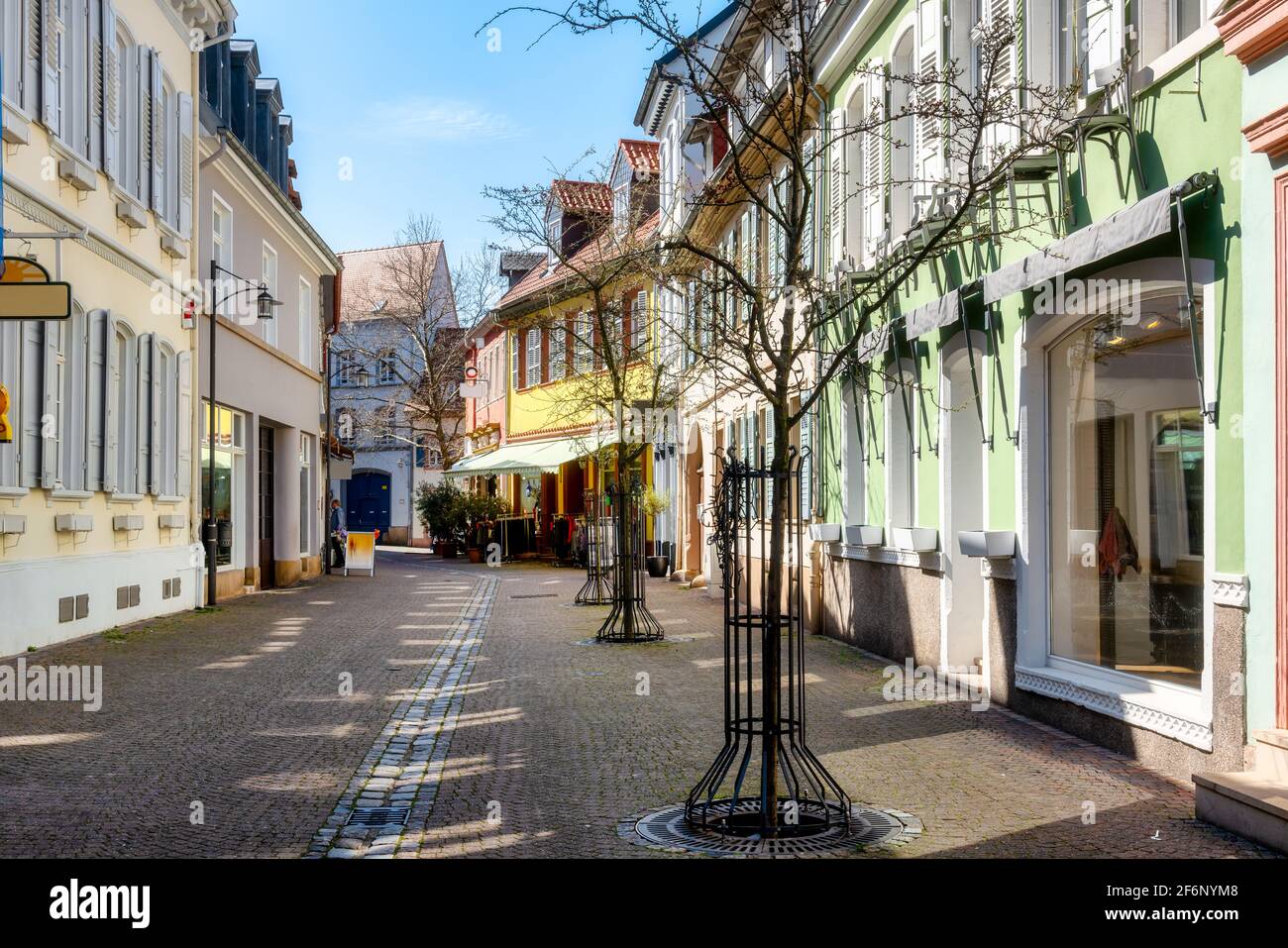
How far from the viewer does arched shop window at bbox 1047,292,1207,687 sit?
7961mm

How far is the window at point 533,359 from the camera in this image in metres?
40.2

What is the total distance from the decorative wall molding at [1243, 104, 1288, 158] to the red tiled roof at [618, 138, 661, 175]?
26244mm

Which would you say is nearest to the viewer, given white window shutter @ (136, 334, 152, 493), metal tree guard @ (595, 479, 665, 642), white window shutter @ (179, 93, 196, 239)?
metal tree guard @ (595, 479, 665, 642)

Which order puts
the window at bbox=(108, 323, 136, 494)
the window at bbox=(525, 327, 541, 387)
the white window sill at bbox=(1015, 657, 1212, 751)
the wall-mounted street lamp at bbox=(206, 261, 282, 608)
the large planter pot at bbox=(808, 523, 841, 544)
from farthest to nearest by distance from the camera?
the window at bbox=(525, 327, 541, 387)
the wall-mounted street lamp at bbox=(206, 261, 282, 608)
the window at bbox=(108, 323, 136, 494)
the large planter pot at bbox=(808, 523, 841, 544)
the white window sill at bbox=(1015, 657, 1212, 751)

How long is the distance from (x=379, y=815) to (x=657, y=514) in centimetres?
2370

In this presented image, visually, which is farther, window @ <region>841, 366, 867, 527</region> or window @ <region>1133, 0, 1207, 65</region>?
window @ <region>841, 366, 867, 527</region>

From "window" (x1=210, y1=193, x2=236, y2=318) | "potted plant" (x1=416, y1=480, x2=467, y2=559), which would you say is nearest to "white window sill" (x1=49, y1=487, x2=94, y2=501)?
"window" (x1=210, y1=193, x2=236, y2=318)

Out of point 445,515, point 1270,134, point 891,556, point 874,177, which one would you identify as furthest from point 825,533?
point 445,515

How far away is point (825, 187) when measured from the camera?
16516 millimetres

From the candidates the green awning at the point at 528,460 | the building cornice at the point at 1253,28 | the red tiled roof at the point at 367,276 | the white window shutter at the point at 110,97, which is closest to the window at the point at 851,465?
the building cornice at the point at 1253,28

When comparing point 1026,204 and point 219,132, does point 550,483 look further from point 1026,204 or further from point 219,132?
point 1026,204

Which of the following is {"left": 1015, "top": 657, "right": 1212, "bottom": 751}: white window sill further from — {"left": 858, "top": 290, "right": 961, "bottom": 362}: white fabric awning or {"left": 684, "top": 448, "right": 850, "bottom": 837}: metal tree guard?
{"left": 858, "top": 290, "right": 961, "bottom": 362}: white fabric awning

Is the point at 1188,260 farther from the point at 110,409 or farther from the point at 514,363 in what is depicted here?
the point at 514,363
